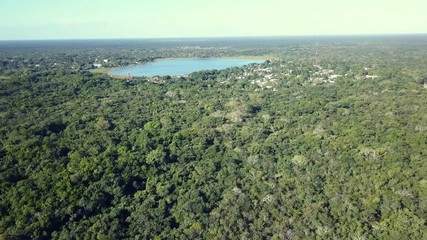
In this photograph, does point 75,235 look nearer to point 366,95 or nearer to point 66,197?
point 66,197

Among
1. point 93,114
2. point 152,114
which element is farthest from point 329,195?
point 93,114

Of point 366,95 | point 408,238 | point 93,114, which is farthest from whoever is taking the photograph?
point 366,95

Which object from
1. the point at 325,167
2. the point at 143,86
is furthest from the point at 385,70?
the point at 325,167

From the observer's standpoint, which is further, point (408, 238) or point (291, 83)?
point (291, 83)

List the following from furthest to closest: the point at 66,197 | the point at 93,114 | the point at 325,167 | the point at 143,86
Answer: the point at 143,86 < the point at 93,114 < the point at 325,167 < the point at 66,197

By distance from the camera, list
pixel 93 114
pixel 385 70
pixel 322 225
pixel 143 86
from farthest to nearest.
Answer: pixel 385 70 → pixel 143 86 → pixel 93 114 → pixel 322 225

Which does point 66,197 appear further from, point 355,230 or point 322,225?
point 355,230
